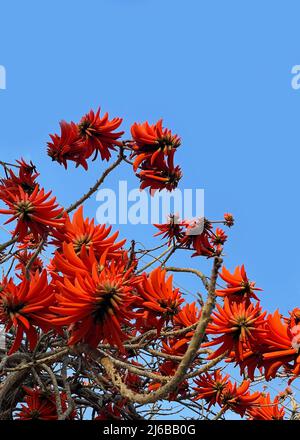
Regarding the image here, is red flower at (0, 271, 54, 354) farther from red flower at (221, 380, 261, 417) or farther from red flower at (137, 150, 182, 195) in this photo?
red flower at (221, 380, 261, 417)

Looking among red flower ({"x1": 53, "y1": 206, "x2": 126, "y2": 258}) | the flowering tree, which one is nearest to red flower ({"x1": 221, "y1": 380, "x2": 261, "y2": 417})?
the flowering tree

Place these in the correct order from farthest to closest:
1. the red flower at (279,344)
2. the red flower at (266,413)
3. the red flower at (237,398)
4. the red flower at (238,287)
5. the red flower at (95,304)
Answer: the red flower at (266,413)
the red flower at (237,398)
the red flower at (238,287)
the red flower at (279,344)
the red flower at (95,304)

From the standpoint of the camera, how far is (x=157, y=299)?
159cm

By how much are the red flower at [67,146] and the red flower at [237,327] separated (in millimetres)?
1135

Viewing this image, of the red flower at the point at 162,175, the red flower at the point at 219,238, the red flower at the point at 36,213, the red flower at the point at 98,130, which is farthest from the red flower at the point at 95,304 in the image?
the red flower at the point at 219,238

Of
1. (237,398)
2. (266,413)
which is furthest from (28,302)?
(266,413)

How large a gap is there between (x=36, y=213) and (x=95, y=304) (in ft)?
1.93

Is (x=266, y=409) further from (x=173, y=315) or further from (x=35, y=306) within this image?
(x=35, y=306)

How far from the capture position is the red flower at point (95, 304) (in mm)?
1110

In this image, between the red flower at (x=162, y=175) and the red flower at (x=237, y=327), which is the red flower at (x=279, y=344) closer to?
the red flower at (x=237, y=327)

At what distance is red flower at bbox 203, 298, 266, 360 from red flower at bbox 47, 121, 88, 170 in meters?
1.14

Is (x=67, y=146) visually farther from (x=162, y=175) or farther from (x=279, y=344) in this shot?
(x=279, y=344)

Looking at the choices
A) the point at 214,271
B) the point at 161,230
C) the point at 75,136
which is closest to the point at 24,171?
the point at 75,136

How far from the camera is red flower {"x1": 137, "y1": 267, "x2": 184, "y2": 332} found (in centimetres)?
155
